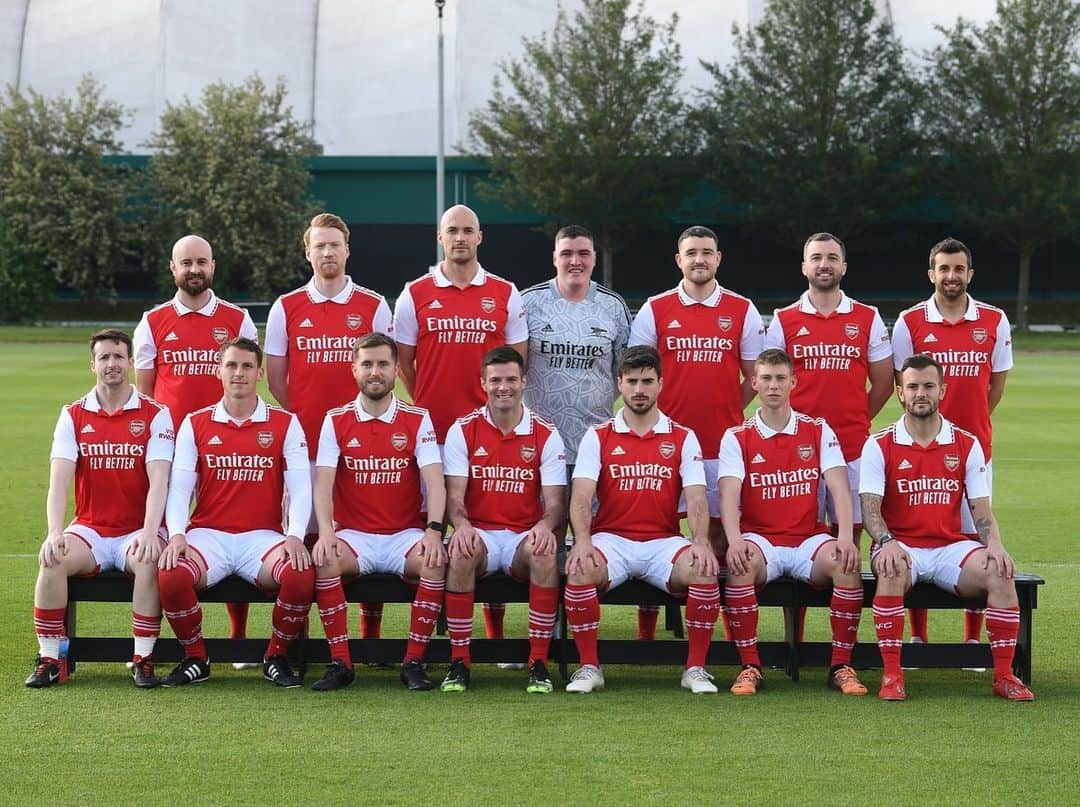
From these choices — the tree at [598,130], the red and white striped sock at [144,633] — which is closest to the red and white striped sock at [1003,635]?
the red and white striped sock at [144,633]

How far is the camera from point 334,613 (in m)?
5.82

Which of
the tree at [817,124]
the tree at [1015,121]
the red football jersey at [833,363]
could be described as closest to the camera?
the red football jersey at [833,363]

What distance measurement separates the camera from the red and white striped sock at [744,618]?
19.2 ft

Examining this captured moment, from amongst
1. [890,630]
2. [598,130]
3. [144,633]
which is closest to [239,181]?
[598,130]

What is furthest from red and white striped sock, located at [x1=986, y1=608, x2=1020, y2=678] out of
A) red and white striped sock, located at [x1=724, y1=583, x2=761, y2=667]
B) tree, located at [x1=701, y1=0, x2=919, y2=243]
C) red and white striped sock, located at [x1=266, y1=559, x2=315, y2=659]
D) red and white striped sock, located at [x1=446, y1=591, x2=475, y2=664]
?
tree, located at [x1=701, y1=0, x2=919, y2=243]

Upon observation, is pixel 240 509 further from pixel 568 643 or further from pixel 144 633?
pixel 568 643

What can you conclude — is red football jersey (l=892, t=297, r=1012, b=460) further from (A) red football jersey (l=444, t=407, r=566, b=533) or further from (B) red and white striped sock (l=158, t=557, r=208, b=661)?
(B) red and white striped sock (l=158, t=557, r=208, b=661)

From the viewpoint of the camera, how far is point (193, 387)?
22.1 feet

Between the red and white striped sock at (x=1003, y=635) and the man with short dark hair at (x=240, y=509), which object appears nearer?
the red and white striped sock at (x=1003, y=635)

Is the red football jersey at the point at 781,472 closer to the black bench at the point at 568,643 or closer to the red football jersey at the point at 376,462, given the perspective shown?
the black bench at the point at 568,643

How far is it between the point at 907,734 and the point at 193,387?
143 inches

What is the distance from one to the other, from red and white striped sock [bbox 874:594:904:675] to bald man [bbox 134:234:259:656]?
2.93 m

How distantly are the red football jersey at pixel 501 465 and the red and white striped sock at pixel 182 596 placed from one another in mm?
1182

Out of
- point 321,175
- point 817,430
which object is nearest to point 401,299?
point 817,430
